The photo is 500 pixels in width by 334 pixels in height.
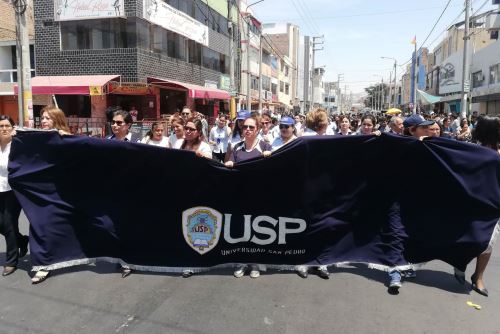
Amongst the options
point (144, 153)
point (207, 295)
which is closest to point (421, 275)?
point (207, 295)

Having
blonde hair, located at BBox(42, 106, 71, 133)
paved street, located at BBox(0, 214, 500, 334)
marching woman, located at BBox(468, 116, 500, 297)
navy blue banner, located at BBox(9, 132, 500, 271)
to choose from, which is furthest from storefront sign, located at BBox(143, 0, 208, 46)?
marching woman, located at BBox(468, 116, 500, 297)

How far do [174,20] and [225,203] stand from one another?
22.1m

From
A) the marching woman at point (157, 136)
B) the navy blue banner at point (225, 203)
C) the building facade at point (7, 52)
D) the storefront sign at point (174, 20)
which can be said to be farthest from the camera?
the building facade at point (7, 52)

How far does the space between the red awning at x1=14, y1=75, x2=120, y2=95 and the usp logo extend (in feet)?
52.4

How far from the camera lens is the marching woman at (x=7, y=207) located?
479 cm

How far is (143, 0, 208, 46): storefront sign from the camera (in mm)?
22172

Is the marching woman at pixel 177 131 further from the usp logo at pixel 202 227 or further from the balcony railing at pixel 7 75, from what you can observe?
the balcony railing at pixel 7 75

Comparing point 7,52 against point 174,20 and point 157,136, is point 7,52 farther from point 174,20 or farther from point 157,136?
point 157,136

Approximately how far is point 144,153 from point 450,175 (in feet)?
10.4

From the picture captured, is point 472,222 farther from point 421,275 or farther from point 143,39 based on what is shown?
point 143,39

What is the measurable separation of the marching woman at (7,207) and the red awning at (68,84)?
15.0 meters

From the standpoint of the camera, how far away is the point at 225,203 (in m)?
4.70

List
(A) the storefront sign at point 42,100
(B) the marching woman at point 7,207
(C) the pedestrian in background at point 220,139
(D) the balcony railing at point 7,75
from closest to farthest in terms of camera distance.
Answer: (B) the marching woman at point 7,207 < (C) the pedestrian in background at point 220,139 < (A) the storefront sign at point 42,100 < (D) the balcony railing at point 7,75

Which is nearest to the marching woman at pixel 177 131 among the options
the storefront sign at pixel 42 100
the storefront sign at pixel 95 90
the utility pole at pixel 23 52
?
the utility pole at pixel 23 52
